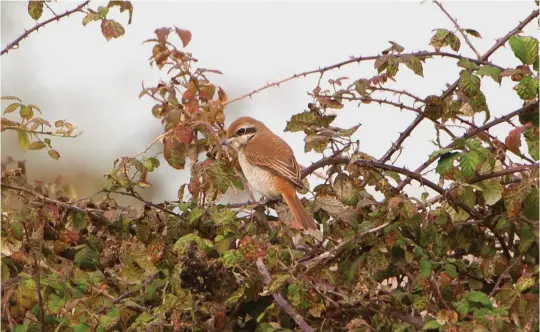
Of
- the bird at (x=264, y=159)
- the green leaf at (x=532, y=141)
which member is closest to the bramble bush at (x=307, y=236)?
the green leaf at (x=532, y=141)

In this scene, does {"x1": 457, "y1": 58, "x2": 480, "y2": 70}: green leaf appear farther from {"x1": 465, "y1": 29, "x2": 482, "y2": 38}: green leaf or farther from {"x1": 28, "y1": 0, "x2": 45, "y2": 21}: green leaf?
{"x1": 28, "y1": 0, "x2": 45, "y2": 21}: green leaf

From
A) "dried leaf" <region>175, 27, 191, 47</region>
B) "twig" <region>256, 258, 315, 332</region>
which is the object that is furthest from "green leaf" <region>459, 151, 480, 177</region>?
"dried leaf" <region>175, 27, 191, 47</region>

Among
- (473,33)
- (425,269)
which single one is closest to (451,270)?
(425,269)

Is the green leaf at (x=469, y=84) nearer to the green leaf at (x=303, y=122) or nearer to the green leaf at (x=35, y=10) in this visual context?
the green leaf at (x=303, y=122)

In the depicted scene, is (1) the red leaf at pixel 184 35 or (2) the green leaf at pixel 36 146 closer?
(2) the green leaf at pixel 36 146

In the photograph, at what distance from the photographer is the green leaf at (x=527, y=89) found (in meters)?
2.96

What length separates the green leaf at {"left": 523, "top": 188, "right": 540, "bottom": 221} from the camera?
2.87 meters

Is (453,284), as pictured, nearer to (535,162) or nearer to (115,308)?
(535,162)

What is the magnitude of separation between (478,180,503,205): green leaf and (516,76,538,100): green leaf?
26 cm

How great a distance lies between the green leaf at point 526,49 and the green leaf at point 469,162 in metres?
0.34

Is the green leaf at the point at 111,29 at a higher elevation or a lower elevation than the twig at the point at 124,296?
higher

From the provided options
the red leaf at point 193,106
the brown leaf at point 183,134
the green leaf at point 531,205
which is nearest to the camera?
the green leaf at point 531,205

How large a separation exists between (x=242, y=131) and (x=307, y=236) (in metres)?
1.41

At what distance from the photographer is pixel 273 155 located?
464cm
